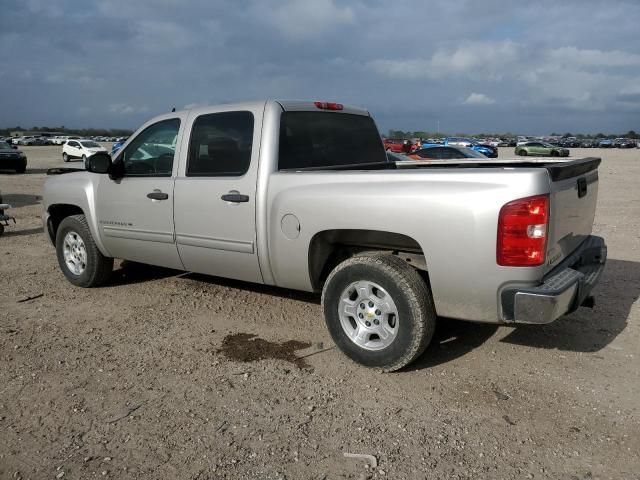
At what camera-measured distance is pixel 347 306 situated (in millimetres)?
4043

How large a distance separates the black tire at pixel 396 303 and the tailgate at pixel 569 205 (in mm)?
822

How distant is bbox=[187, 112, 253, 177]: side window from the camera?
4.55 m

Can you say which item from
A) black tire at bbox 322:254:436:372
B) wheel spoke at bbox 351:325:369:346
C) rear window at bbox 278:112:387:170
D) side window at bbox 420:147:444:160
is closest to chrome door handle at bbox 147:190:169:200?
rear window at bbox 278:112:387:170

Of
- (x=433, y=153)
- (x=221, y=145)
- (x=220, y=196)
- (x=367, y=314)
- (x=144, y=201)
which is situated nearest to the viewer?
(x=367, y=314)

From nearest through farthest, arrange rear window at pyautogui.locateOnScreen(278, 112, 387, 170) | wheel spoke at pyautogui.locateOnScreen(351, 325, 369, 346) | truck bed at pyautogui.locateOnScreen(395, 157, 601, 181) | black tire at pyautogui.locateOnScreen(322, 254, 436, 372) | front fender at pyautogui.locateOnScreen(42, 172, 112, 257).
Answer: truck bed at pyautogui.locateOnScreen(395, 157, 601, 181), black tire at pyautogui.locateOnScreen(322, 254, 436, 372), wheel spoke at pyautogui.locateOnScreen(351, 325, 369, 346), rear window at pyautogui.locateOnScreen(278, 112, 387, 170), front fender at pyautogui.locateOnScreen(42, 172, 112, 257)

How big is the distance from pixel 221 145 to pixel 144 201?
3.41 feet

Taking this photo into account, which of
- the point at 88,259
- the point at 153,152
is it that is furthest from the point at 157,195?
the point at 88,259

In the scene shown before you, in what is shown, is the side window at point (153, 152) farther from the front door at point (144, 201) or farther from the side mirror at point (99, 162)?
the side mirror at point (99, 162)

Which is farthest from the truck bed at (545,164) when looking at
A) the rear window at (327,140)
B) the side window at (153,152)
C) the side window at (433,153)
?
the side window at (433,153)

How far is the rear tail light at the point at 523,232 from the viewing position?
3227mm

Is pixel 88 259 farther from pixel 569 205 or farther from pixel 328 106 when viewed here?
pixel 569 205

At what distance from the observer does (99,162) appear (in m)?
5.28

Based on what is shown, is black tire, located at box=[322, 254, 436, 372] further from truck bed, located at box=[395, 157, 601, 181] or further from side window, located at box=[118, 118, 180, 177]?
side window, located at box=[118, 118, 180, 177]

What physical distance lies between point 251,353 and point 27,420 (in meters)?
1.60
